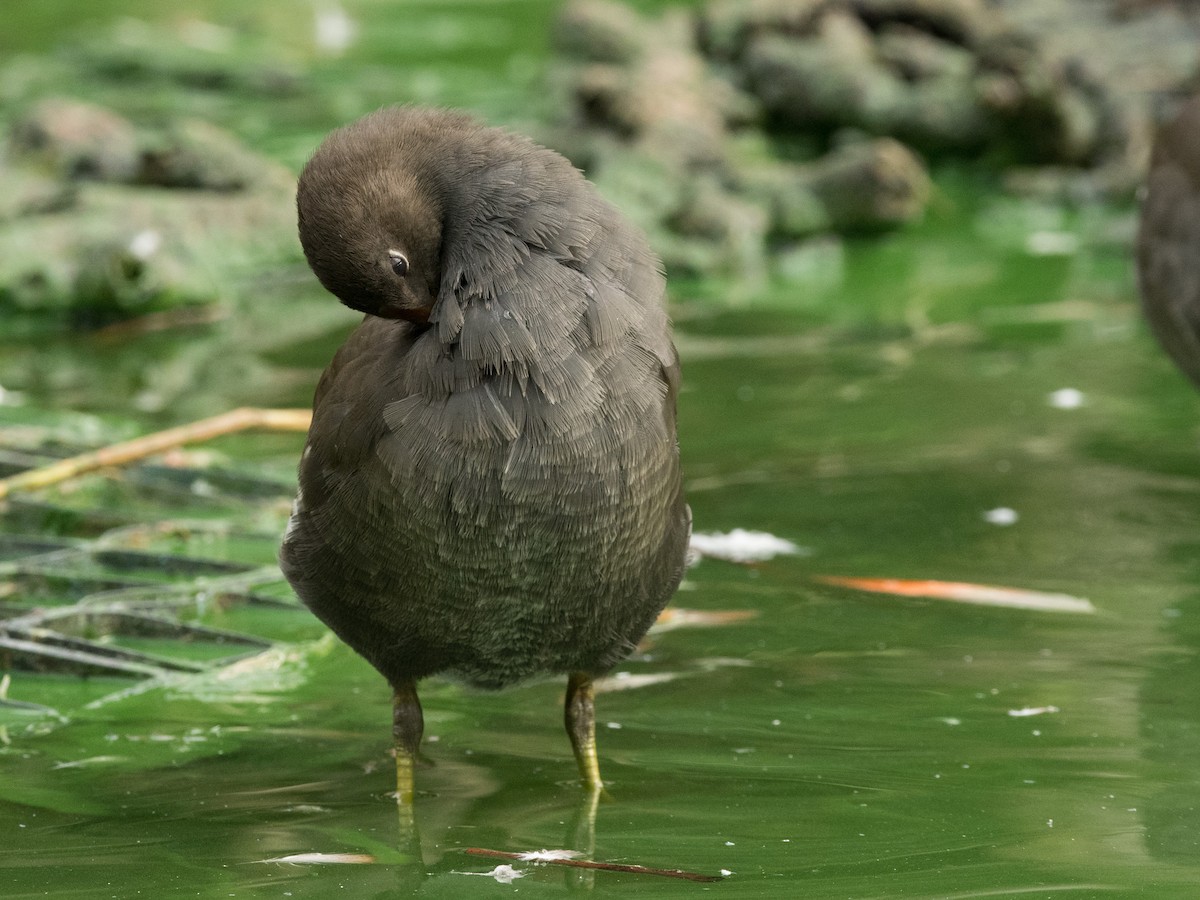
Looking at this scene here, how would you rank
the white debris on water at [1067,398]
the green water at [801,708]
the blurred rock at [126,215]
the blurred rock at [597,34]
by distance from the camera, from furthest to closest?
the blurred rock at [597,34], the blurred rock at [126,215], the white debris on water at [1067,398], the green water at [801,708]

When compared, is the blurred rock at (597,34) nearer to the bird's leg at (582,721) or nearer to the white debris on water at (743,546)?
the white debris on water at (743,546)

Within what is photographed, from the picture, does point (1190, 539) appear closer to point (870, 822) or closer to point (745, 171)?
point (870, 822)

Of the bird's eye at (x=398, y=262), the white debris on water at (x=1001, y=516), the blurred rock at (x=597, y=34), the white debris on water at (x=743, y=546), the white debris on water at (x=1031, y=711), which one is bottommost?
the white debris on water at (x=743, y=546)

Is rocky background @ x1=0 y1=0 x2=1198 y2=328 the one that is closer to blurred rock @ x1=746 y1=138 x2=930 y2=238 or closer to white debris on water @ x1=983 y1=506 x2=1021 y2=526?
blurred rock @ x1=746 y1=138 x2=930 y2=238

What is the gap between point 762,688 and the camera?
4.39 meters

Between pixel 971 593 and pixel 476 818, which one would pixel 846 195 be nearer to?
pixel 971 593

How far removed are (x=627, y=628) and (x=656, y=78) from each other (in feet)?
27.0

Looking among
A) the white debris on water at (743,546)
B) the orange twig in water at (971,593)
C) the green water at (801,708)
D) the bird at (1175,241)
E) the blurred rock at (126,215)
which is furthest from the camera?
the blurred rock at (126,215)

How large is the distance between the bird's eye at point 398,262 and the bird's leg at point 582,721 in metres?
1.00

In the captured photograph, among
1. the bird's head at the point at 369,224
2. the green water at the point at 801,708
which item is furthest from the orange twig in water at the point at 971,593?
the bird's head at the point at 369,224

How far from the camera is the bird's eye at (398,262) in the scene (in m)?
3.35

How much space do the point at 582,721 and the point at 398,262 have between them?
3.71 ft

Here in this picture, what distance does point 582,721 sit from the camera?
3.90 meters

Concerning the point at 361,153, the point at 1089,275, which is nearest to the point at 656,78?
the point at 1089,275
